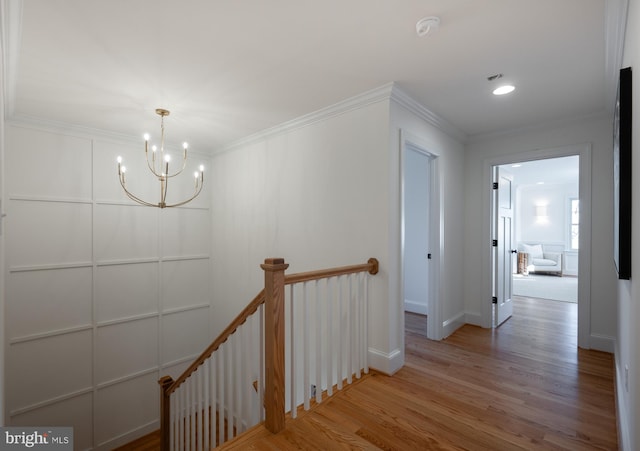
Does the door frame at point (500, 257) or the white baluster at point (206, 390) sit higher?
the door frame at point (500, 257)

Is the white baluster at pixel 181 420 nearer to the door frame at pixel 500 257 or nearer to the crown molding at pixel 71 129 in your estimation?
the crown molding at pixel 71 129

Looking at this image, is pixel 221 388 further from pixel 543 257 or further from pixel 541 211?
pixel 541 211

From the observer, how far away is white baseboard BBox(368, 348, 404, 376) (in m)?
2.49

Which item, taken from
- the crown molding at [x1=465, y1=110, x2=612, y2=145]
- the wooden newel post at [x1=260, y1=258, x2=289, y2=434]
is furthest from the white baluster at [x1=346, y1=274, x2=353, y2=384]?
the crown molding at [x1=465, y1=110, x2=612, y2=145]

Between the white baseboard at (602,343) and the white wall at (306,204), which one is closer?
the white wall at (306,204)

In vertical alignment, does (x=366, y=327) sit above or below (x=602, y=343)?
above

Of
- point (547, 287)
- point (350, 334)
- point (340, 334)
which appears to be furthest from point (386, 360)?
point (547, 287)

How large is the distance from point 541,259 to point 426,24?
884cm

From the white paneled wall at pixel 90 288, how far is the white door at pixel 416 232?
346cm

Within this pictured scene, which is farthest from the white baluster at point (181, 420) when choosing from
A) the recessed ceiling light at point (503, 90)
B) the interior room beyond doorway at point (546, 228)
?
the interior room beyond doorway at point (546, 228)

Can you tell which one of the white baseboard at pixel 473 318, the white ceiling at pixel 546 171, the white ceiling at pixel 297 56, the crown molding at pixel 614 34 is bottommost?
the white baseboard at pixel 473 318

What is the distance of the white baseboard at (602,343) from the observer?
292cm

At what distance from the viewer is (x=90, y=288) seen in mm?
3689

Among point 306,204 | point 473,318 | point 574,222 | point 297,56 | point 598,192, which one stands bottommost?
point 473,318
